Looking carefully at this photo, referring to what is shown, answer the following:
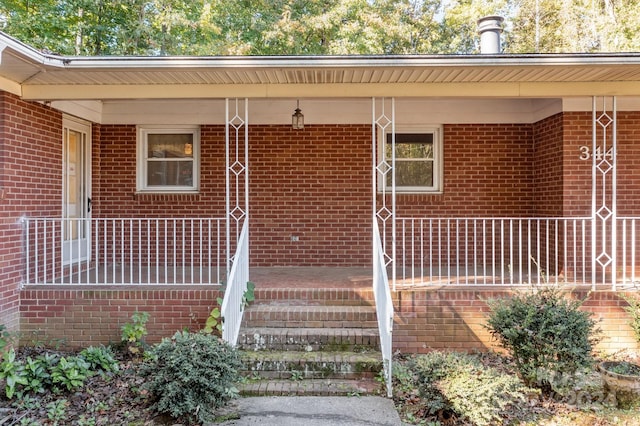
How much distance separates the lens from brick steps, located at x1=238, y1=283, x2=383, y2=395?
4480mm

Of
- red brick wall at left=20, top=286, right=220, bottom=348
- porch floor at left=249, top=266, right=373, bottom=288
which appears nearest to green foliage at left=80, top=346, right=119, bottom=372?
red brick wall at left=20, top=286, right=220, bottom=348

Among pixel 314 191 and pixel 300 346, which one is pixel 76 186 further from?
pixel 300 346

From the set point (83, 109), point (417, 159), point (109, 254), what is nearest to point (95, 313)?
point (109, 254)

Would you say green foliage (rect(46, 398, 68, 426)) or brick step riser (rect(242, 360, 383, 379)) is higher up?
brick step riser (rect(242, 360, 383, 379))

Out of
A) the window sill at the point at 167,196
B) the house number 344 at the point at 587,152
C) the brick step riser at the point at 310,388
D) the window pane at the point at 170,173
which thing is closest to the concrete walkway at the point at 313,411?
the brick step riser at the point at 310,388

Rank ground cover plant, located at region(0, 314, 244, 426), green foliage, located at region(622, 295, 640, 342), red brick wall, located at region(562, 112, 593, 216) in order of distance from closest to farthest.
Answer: ground cover plant, located at region(0, 314, 244, 426), green foliage, located at region(622, 295, 640, 342), red brick wall, located at region(562, 112, 593, 216)

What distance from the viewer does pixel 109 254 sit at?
25.5 ft

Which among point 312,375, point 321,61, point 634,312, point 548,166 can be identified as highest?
point 321,61

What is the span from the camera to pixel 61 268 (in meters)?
6.30

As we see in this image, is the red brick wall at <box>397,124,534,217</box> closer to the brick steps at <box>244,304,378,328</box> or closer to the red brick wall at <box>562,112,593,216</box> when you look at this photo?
the red brick wall at <box>562,112,593,216</box>

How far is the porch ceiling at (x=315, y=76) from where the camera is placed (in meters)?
4.88

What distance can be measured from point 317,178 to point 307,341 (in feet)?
11.0

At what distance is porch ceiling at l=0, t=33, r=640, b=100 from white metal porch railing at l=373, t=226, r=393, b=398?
6.01ft

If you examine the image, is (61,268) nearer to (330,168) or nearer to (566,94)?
(330,168)
